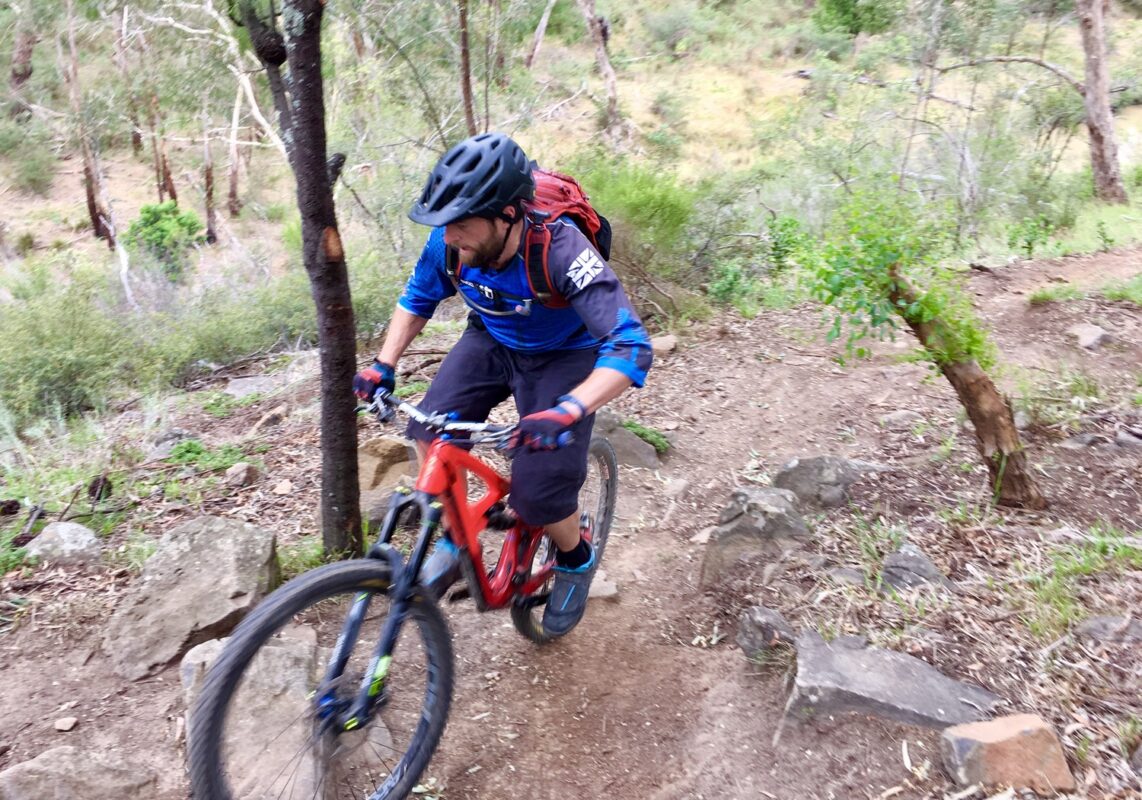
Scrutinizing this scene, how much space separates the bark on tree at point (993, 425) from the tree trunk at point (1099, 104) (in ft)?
38.2

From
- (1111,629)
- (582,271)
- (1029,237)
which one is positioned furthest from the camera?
(1029,237)

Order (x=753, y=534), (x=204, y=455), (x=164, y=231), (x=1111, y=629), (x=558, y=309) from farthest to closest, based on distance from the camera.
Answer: (x=164, y=231), (x=204, y=455), (x=753, y=534), (x=558, y=309), (x=1111, y=629)

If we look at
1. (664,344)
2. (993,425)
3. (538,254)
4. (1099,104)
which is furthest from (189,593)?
(1099,104)

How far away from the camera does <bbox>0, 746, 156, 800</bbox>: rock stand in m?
2.42

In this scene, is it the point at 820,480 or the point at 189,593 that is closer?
the point at 189,593

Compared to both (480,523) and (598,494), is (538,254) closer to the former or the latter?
(480,523)

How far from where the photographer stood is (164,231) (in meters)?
19.2

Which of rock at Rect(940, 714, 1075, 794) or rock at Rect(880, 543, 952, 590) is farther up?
rock at Rect(940, 714, 1075, 794)

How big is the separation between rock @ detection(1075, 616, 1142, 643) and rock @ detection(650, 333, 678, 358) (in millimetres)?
4637

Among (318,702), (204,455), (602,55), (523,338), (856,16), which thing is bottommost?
(204,455)

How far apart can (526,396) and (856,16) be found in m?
23.7

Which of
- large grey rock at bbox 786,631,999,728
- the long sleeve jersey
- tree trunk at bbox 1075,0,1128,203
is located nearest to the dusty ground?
large grey rock at bbox 786,631,999,728

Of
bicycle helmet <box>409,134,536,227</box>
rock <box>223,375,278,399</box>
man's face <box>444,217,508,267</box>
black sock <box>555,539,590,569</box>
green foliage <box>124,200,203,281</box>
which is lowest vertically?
green foliage <box>124,200,203,281</box>

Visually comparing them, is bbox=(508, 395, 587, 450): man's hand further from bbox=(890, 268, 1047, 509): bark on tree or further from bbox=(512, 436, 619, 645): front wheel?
bbox=(890, 268, 1047, 509): bark on tree
